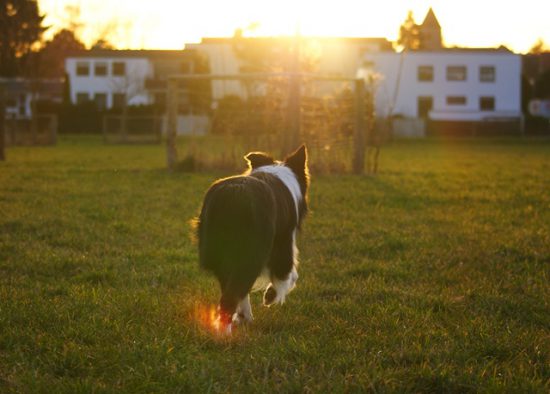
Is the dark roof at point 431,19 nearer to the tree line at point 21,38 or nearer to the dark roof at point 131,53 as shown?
the dark roof at point 131,53

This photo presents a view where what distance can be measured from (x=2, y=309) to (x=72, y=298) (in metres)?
0.58

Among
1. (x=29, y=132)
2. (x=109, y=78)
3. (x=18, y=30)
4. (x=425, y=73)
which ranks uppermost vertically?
(x=18, y=30)

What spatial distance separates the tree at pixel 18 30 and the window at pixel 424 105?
32023 millimetres

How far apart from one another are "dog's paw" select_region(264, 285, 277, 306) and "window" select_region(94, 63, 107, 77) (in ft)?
241

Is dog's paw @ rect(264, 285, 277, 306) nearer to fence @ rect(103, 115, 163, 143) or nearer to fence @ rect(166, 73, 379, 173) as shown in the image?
fence @ rect(166, 73, 379, 173)

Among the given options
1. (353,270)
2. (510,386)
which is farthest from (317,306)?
(510,386)

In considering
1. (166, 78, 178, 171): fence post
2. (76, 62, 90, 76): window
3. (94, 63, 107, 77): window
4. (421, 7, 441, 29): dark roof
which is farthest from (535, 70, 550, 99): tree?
(166, 78, 178, 171): fence post

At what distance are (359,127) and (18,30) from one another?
113ft

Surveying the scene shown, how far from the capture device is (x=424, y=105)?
212ft

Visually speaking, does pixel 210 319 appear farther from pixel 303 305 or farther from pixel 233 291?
pixel 303 305

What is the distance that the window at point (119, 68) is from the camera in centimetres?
7500

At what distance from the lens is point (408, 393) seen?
12.9 feet

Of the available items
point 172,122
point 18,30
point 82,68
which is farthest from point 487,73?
point 172,122

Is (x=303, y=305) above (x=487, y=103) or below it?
below
